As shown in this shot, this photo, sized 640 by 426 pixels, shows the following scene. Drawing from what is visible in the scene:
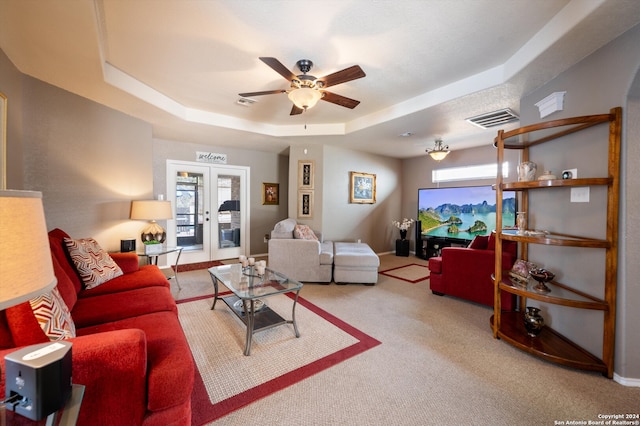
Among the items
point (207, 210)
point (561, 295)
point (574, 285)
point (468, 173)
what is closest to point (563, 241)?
point (574, 285)

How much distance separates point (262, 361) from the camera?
6.37ft

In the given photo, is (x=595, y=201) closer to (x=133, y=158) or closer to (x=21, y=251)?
(x=21, y=251)

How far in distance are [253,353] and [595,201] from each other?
2.97m

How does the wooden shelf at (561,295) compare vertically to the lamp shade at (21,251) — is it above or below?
below

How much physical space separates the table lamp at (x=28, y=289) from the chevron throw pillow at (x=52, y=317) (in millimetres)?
423

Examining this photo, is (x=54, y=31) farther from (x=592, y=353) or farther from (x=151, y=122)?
(x=592, y=353)

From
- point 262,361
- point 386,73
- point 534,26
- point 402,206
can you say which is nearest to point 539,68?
point 534,26

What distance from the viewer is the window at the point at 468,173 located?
499 cm

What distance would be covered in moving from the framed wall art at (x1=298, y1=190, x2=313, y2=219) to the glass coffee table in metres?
2.38

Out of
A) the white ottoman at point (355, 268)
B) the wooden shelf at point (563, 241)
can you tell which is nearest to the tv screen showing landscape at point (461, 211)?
the white ottoman at point (355, 268)

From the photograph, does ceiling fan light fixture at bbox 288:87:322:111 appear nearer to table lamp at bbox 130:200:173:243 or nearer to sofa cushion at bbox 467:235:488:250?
table lamp at bbox 130:200:173:243

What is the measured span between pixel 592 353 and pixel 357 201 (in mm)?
4127

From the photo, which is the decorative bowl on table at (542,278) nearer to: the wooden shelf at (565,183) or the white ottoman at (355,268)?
the wooden shelf at (565,183)

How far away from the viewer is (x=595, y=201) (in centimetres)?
194
